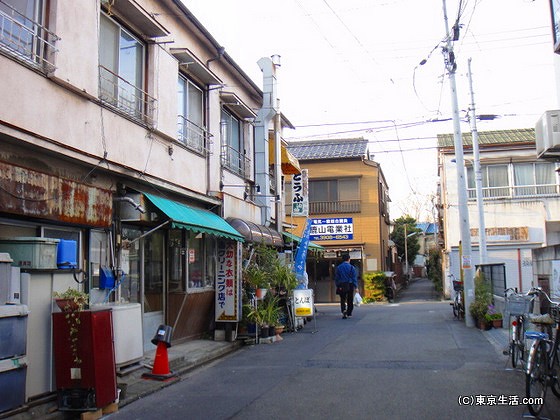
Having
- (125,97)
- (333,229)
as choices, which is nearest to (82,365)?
Result: (125,97)

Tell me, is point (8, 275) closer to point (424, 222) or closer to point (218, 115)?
point (218, 115)

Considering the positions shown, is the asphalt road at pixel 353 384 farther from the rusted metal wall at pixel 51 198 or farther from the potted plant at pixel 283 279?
the rusted metal wall at pixel 51 198

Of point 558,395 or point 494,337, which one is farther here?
point 494,337

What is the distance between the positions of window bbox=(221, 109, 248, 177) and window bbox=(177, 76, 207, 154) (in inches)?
63.2

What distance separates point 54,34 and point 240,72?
7.80m

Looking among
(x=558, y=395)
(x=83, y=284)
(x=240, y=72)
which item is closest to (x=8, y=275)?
(x=83, y=284)

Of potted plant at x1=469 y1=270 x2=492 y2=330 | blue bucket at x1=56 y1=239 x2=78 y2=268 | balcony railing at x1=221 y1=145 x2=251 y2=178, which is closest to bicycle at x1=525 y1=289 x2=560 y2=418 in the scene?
blue bucket at x1=56 y1=239 x2=78 y2=268

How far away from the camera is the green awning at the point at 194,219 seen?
9.56 meters

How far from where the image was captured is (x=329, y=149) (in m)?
32.8

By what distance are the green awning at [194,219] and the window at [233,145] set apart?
2623 mm

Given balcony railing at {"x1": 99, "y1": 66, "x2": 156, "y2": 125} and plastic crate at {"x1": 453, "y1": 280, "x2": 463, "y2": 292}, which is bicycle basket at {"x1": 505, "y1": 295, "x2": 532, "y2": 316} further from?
plastic crate at {"x1": 453, "y1": 280, "x2": 463, "y2": 292}

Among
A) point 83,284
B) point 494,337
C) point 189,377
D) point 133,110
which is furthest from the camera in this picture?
point 494,337

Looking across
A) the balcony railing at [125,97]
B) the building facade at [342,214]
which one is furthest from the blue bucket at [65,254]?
the building facade at [342,214]

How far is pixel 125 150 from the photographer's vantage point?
30.2 feet
